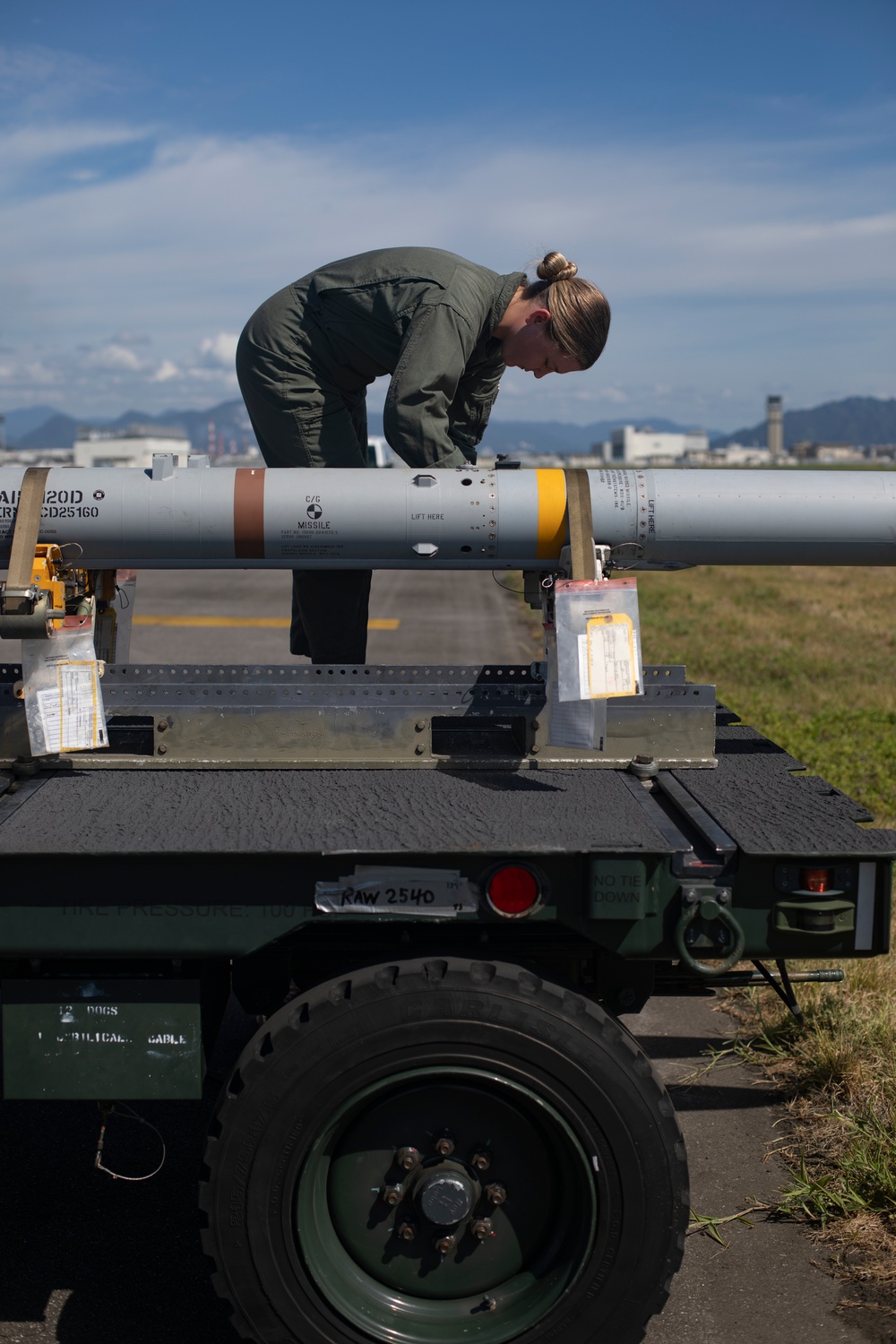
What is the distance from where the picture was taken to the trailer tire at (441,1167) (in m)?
2.28

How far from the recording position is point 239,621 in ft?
46.7

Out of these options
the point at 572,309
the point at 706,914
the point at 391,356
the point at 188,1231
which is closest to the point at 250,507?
the point at 391,356

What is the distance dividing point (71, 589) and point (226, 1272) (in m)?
1.85

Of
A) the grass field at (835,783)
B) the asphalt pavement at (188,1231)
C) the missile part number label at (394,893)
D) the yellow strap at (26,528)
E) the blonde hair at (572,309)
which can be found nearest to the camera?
the missile part number label at (394,893)

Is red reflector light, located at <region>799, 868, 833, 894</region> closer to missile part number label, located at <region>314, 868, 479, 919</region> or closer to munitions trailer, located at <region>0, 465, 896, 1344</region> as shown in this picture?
munitions trailer, located at <region>0, 465, 896, 1344</region>

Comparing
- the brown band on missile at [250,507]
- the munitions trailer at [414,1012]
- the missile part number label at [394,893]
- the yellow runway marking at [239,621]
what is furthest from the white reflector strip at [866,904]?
the yellow runway marking at [239,621]

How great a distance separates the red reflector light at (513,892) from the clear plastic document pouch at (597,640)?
25.9 inches

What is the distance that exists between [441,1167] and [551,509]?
1828 millimetres

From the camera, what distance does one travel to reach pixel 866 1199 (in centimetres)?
320

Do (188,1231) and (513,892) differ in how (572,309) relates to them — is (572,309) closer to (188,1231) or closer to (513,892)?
(513,892)

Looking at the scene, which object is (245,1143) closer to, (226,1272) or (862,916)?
(226,1272)

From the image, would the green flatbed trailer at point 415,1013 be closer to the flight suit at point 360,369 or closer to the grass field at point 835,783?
the grass field at point 835,783

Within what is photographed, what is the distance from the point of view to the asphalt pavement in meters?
2.77

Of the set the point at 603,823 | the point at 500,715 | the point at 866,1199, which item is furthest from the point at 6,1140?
the point at 866,1199
